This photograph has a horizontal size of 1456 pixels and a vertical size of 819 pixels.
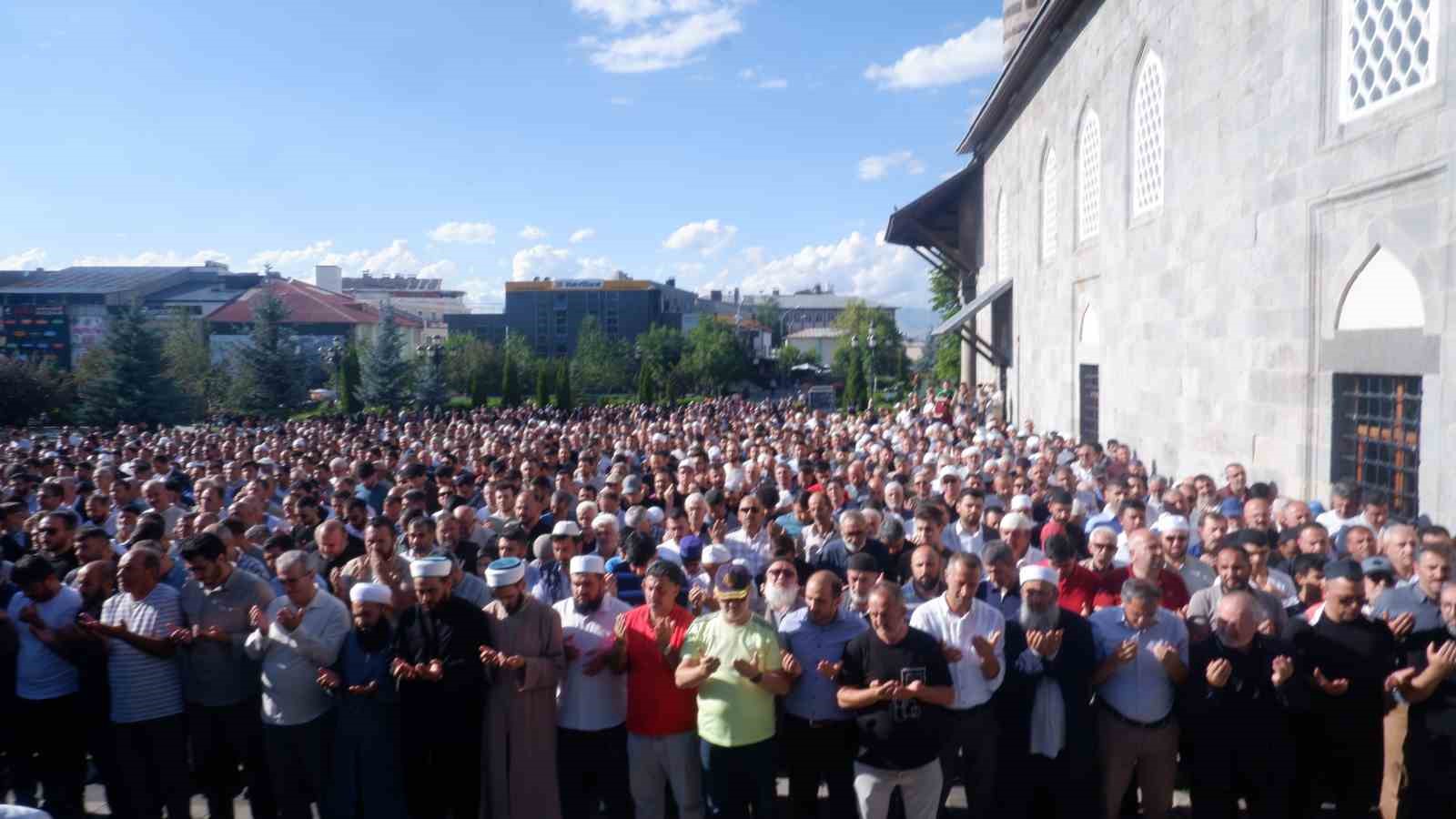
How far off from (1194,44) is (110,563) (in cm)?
1234

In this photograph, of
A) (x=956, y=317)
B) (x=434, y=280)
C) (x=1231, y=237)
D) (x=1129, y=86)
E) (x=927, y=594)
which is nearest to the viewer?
(x=927, y=594)

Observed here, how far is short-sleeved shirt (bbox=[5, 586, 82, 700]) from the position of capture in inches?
196

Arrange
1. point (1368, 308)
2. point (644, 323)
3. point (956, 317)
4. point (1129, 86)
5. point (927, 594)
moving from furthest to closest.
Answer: point (644, 323) < point (956, 317) < point (1129, 86) < point (1368, 308) < point (927, 594)

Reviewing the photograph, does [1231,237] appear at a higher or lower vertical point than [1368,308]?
higher

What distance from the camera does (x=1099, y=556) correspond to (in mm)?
5316

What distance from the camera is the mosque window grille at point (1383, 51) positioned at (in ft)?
24.4

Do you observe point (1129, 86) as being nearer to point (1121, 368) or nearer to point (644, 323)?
point (1121, 368)

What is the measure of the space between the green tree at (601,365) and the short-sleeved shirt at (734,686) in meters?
47.3

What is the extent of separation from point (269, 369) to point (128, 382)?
5308 millimetres

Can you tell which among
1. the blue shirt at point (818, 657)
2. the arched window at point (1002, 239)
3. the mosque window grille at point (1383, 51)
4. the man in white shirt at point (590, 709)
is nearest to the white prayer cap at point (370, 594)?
the man in white shirt at point (590, 709)

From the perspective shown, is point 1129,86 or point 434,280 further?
point 434,280

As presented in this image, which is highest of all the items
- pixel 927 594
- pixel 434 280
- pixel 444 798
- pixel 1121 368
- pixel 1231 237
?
pixel 434 280

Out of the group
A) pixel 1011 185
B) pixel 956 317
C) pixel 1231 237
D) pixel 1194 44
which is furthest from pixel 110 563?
pixel 1011 185

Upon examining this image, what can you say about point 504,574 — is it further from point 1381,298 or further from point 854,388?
point 854,388
